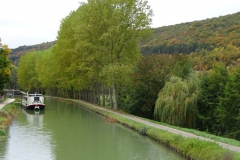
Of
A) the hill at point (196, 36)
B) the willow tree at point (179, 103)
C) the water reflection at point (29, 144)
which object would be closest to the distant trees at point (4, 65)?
the water reflection at point (29, 144)

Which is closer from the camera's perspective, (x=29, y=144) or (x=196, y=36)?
→ (x=29, y=144)

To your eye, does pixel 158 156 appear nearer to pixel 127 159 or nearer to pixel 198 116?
pixel 127 159

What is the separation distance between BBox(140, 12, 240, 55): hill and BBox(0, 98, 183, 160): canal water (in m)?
67.3

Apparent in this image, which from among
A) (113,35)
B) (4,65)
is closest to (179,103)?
(113,35)

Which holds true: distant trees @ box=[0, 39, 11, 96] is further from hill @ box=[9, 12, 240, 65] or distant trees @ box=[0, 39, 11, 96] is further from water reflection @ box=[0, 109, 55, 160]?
hill @ box=[9, 12, 240, 65]

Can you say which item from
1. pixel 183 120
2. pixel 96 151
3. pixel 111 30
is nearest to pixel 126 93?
pixel 111 30

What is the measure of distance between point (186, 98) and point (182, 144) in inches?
464

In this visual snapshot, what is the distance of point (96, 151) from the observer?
66.0 feet

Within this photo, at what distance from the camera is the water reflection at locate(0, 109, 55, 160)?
18.4 m

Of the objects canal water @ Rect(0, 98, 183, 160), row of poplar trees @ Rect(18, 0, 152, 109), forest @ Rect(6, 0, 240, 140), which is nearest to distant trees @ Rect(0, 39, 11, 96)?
forest @ Rect(6, 0, 240, 140)

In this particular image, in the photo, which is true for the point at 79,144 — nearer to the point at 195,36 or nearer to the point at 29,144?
the point at 29,144

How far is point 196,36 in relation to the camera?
413ft

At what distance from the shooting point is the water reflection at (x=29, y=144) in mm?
18392

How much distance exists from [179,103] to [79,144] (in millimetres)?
11595
